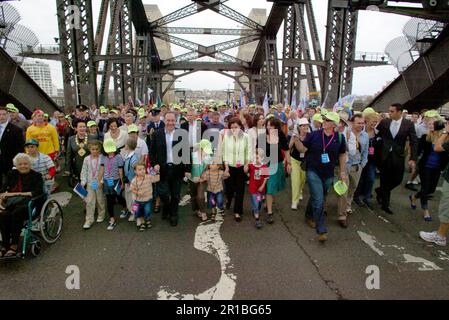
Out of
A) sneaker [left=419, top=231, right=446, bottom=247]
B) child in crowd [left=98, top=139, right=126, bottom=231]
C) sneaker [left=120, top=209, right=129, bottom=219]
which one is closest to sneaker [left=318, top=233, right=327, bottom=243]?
sneaker [left=419, top=231, right=446, bottom=247]

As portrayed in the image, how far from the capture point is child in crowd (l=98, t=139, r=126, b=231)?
4.88m

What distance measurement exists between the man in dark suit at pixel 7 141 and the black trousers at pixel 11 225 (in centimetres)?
223

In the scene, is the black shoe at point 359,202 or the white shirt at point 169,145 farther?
the black shoe at point 359,202

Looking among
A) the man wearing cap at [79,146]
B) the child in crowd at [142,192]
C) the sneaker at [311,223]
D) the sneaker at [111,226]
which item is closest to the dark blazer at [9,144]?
the man wearing cap at [79,146]

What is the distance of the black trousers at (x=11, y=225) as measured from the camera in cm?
377

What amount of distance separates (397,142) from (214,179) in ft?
11.6

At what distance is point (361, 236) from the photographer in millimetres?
4695

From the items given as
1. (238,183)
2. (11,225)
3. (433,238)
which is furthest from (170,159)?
(433,238)

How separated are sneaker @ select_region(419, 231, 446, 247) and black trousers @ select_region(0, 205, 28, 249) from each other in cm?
578

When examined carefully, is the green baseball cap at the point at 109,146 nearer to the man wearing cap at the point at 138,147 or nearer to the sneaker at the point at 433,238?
the man wearing cap at the point at 138,147

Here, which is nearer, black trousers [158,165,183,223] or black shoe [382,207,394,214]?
black trousers [158,165,183,223]

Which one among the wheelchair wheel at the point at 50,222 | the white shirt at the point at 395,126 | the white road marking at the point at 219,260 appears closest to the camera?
the white road marking at the point at 219,260

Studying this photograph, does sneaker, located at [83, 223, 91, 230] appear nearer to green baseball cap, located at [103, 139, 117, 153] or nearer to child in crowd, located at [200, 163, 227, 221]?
green baseball cap, located at [103, 139, 117, 153]

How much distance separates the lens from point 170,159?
16.5 ft
